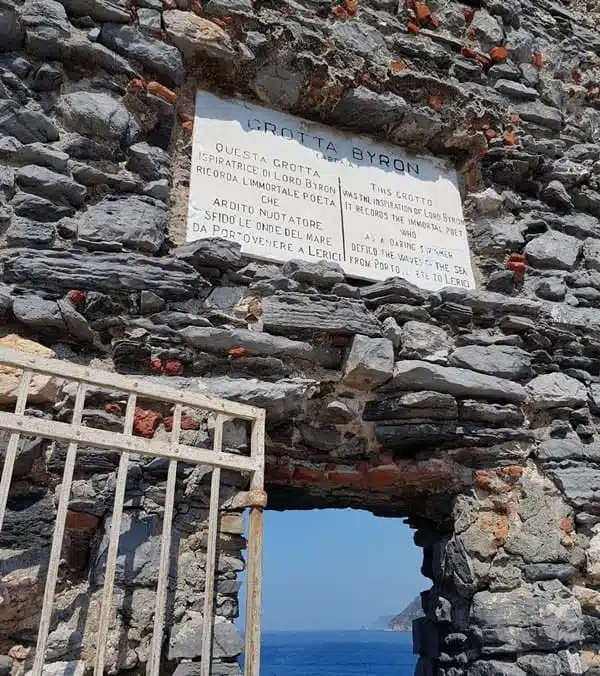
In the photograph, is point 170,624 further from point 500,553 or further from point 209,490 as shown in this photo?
point 500,553

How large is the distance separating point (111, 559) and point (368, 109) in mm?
2801

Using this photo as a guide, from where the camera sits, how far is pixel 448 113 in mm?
3814

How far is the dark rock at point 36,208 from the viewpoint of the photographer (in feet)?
8.55

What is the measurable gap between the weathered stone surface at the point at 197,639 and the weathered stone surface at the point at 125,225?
1493 mm

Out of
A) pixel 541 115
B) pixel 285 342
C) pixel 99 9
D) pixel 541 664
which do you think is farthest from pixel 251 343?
pixel 541 115

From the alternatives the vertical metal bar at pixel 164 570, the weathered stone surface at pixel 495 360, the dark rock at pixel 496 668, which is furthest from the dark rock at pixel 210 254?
the dark rock at pixel 496 668

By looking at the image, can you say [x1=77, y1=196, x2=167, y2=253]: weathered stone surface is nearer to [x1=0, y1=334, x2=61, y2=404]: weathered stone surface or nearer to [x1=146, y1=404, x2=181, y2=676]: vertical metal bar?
[x1=0, y1=334, x2=61, y2=404]: weathered stone surface

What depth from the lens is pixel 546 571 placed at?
272 cm

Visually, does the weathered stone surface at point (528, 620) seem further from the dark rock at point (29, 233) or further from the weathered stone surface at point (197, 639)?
the dark rock at point (29, 233)

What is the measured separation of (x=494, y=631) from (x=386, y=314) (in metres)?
1.42

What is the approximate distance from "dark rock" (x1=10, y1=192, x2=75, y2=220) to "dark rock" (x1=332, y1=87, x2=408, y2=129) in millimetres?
1760

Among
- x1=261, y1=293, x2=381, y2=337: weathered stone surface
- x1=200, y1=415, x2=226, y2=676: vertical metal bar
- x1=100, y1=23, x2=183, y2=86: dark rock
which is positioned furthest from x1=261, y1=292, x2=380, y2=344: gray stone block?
x1=100, y1=23, x2=183, y2=86: dark rock

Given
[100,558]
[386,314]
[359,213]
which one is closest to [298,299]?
[386,314]

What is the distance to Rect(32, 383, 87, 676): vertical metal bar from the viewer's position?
1783mm
